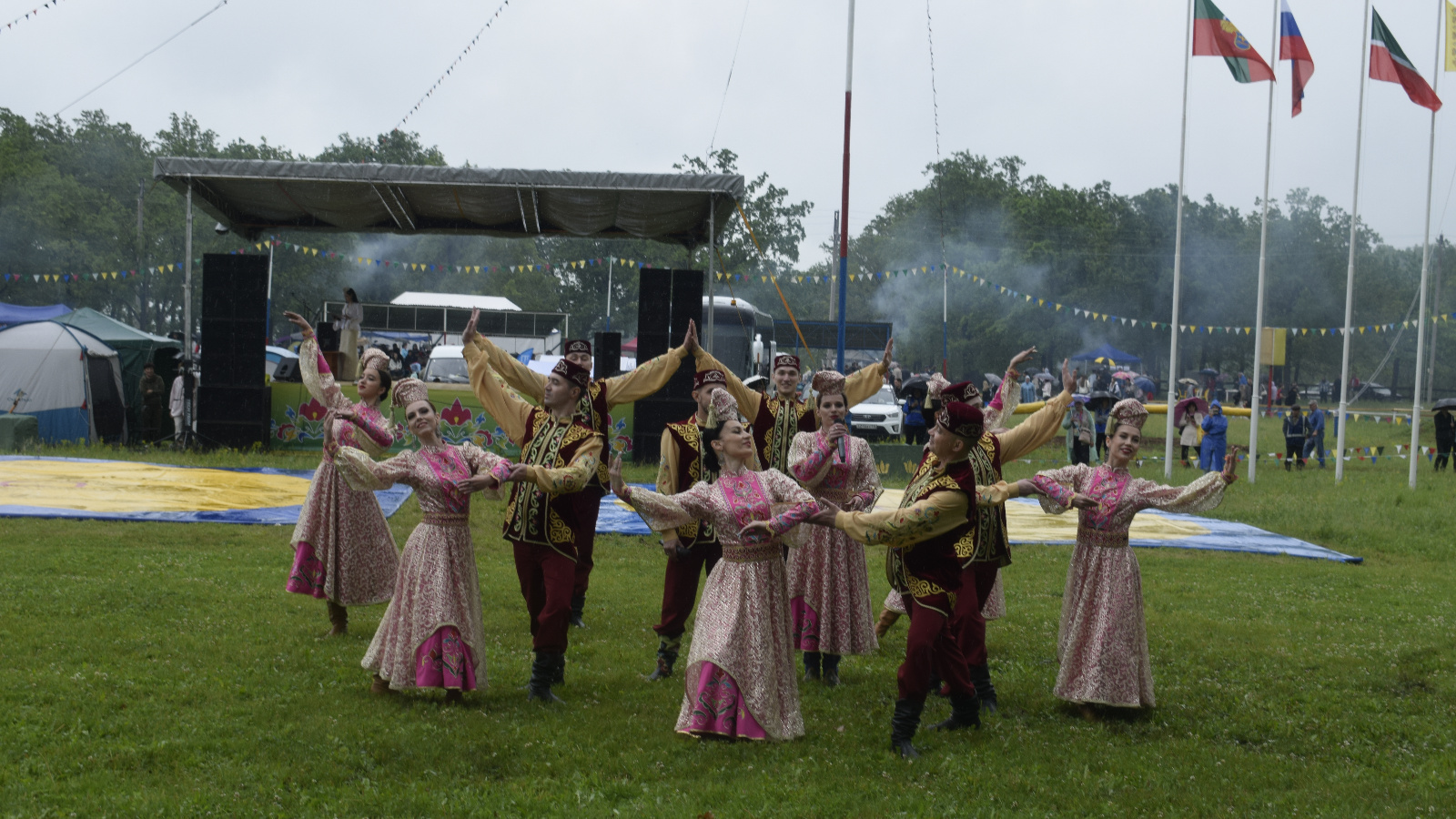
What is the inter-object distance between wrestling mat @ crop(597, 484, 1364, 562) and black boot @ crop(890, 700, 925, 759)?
6479 millimetres

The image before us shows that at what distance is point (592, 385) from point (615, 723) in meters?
2.35

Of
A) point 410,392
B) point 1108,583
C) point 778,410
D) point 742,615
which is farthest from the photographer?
point 778,410

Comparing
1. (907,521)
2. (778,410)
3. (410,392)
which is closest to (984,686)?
(907,521)

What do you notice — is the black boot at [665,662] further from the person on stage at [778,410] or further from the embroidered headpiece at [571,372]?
the embroidered headpiece at [571,372]

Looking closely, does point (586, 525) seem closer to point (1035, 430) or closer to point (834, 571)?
point (834, 571)

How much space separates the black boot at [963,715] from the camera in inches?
223

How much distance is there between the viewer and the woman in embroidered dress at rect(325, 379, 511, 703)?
551 centimetres

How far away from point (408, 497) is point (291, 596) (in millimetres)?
5321

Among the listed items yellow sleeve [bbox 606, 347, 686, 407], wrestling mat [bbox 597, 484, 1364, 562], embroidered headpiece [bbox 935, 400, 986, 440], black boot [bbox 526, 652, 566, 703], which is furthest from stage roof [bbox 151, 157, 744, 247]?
embroidered headpiece [bbox 935, 400, 986, 440]

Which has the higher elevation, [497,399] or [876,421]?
[497,399]

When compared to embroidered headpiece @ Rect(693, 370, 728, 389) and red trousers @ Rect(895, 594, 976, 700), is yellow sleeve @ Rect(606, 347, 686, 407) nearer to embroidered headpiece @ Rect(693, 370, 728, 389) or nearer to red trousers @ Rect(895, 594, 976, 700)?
embroidered headpiece @ Rect(693, 370, 728, 389)

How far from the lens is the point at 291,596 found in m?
8.26

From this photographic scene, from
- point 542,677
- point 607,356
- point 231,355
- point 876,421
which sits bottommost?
point 542,677

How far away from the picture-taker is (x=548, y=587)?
19.4ft
